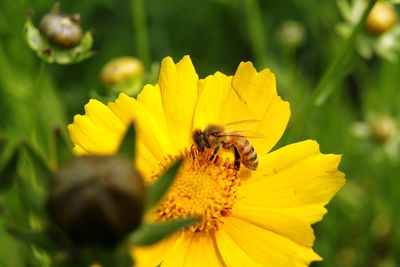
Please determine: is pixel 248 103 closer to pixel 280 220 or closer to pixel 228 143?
pixel 228 143

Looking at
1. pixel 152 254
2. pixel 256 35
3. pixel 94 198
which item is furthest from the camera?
pixel 256 35

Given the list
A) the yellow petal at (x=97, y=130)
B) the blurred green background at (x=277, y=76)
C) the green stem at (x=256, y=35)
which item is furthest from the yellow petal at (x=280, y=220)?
the green stem at (x=256, y=35)

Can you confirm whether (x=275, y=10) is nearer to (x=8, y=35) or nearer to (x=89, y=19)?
(x=89, y=19)

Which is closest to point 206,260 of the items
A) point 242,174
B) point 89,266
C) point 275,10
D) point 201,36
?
point 242,174

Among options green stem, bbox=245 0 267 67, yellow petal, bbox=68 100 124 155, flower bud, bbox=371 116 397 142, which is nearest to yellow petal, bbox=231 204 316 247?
yellow petal, bbox=68 100 124 155

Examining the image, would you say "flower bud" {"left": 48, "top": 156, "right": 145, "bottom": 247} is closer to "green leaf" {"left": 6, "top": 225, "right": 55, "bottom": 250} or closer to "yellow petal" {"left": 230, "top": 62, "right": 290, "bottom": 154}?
"green leaf" {"left": 6, "top": 225, "right": 55, "bottom": 250}

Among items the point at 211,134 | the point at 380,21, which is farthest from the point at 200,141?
the point at 380,21
